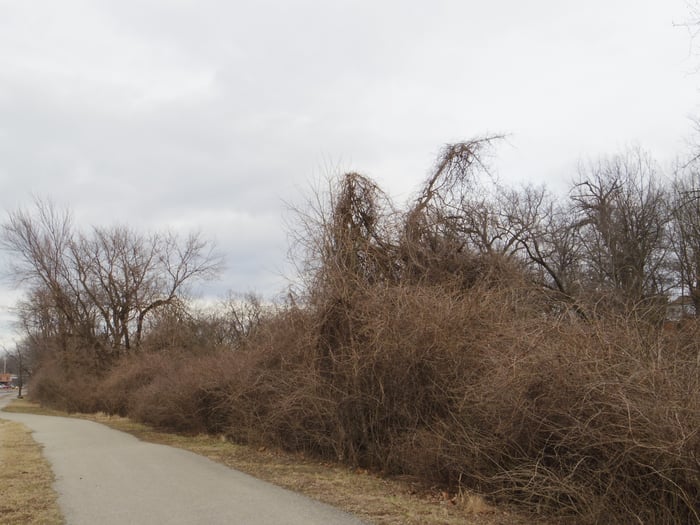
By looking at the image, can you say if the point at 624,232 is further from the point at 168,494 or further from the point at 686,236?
the point at 168,494

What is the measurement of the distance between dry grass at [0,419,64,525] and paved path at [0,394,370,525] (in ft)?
0.66

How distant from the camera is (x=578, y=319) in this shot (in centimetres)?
808

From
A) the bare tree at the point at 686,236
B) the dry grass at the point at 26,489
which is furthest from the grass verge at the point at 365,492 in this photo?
the bare tree at the point at 686,236

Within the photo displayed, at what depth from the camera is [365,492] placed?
879 centimetres

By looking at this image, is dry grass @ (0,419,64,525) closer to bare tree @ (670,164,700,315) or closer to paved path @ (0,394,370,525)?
paved path @ (0,394,370,525)

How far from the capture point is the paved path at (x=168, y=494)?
7164 mm

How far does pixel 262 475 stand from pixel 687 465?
726 centimetres

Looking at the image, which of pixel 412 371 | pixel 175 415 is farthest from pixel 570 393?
pixel 175 415

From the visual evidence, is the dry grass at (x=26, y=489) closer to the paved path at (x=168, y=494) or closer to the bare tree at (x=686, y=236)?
the paved path at (x=168, y=494)

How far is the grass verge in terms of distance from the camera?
23.2ft

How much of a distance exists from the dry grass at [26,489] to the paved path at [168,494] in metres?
0.20

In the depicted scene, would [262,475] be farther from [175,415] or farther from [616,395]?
[175,415]

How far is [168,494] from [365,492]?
3.01m

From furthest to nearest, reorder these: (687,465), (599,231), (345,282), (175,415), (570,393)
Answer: (599,231) < (175,415) < (345,282) < (570,393) < (687,465)
